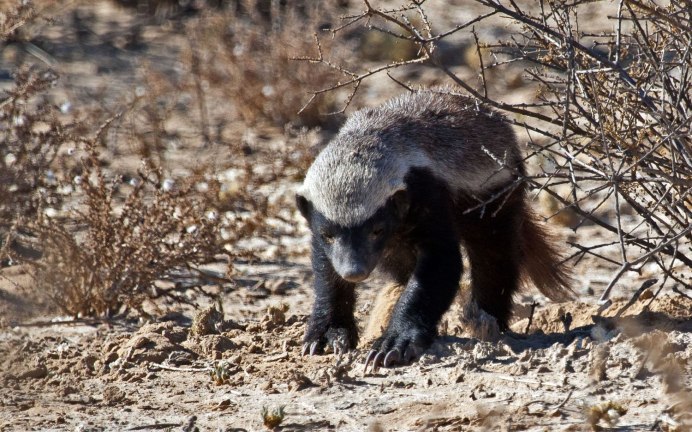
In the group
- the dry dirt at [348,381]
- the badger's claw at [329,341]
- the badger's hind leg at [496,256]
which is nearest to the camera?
the dry dirt at [348,381]

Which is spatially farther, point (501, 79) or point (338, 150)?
point (501, 79)

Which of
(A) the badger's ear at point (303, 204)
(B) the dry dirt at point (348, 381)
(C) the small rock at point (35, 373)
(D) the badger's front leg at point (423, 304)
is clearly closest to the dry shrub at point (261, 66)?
(B) the dry dirt at point (348, 381)

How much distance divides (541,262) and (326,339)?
1844 millimetres

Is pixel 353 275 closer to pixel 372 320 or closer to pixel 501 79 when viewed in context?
pixel 372 320

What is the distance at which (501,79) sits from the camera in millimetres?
11922

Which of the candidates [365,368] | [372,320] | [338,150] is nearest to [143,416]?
[365,368]

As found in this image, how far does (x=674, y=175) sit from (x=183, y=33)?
9480 mm

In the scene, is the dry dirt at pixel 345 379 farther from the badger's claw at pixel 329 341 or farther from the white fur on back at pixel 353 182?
the white fur on back at pixel 353 182

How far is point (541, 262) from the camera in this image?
6.73 meters

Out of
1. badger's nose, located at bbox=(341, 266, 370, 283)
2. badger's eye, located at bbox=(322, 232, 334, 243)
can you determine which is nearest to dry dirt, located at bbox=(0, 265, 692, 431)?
badger's nose, located at bbox=(341, 266, 370, 283)

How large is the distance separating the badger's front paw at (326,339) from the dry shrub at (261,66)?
18.3 feet

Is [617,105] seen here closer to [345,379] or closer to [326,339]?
[345,379]

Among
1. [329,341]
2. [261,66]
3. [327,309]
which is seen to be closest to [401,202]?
[327,309]

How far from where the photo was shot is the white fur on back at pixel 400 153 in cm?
520
